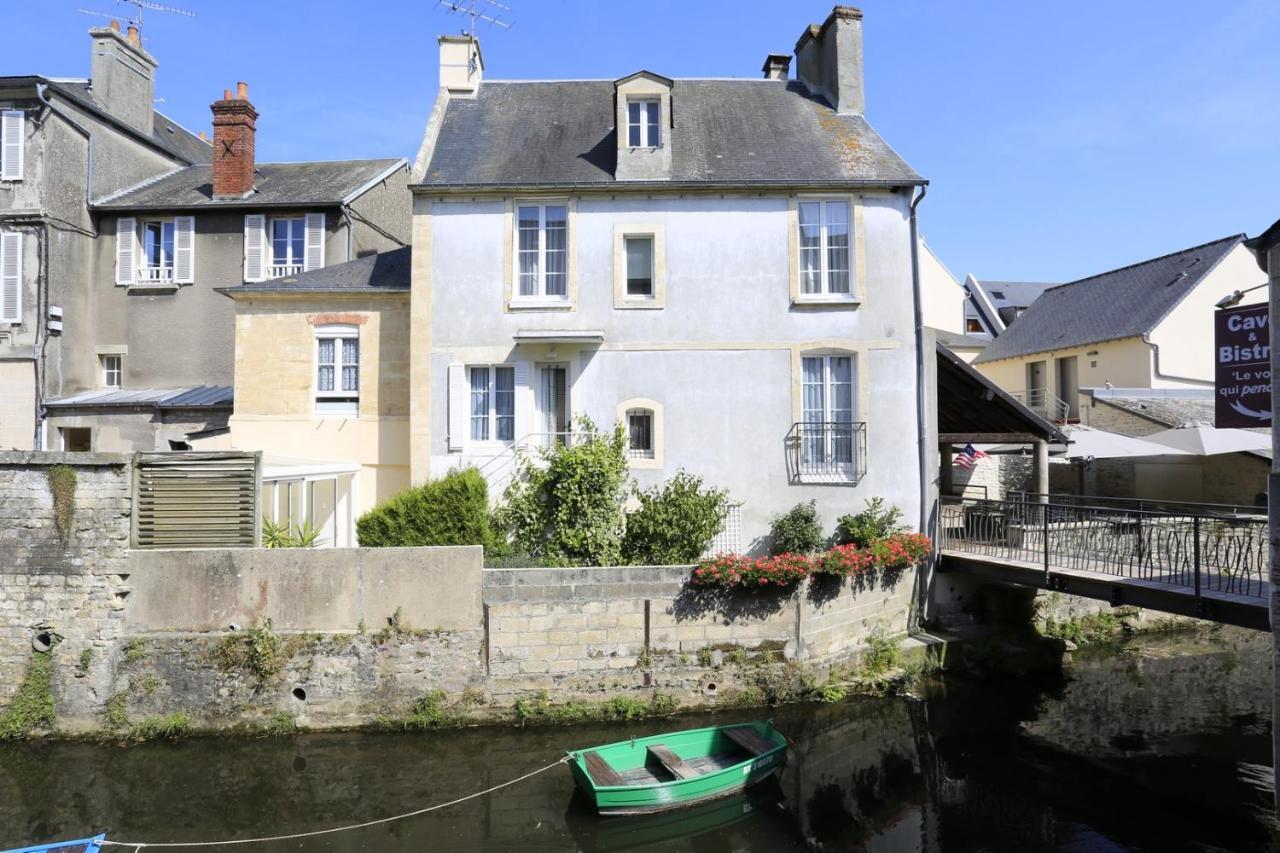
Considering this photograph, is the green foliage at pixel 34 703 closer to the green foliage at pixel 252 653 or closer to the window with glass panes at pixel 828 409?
the green foliage at pixel 252 653

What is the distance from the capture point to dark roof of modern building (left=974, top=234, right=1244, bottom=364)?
24734mm

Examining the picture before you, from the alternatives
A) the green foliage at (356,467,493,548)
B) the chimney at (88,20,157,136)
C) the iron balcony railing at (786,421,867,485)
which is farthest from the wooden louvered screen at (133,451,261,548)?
the chimney at (88,20,157,136)

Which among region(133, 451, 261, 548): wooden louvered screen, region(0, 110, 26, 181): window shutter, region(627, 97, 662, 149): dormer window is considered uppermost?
region(0, 110, 26, 181): window shutter

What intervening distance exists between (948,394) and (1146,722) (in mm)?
6687

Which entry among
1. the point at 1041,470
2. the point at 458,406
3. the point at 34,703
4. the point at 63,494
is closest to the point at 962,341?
the point at 1041,470

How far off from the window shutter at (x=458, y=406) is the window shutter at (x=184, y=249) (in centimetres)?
991

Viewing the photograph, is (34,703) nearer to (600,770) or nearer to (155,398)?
(600,770)

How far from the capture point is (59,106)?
1934 centimetres

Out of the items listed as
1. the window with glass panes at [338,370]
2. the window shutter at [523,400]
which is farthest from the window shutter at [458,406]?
the window with glass panes at [338,370]

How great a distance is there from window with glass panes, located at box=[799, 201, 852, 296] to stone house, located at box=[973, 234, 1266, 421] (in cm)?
1316

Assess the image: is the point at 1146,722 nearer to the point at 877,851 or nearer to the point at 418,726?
the point at 877,851

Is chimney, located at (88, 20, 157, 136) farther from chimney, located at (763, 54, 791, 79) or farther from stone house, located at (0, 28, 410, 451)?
chimney, located at (763, 54, 791, 79)

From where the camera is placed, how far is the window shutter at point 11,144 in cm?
1906

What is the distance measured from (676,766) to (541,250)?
9574mm
